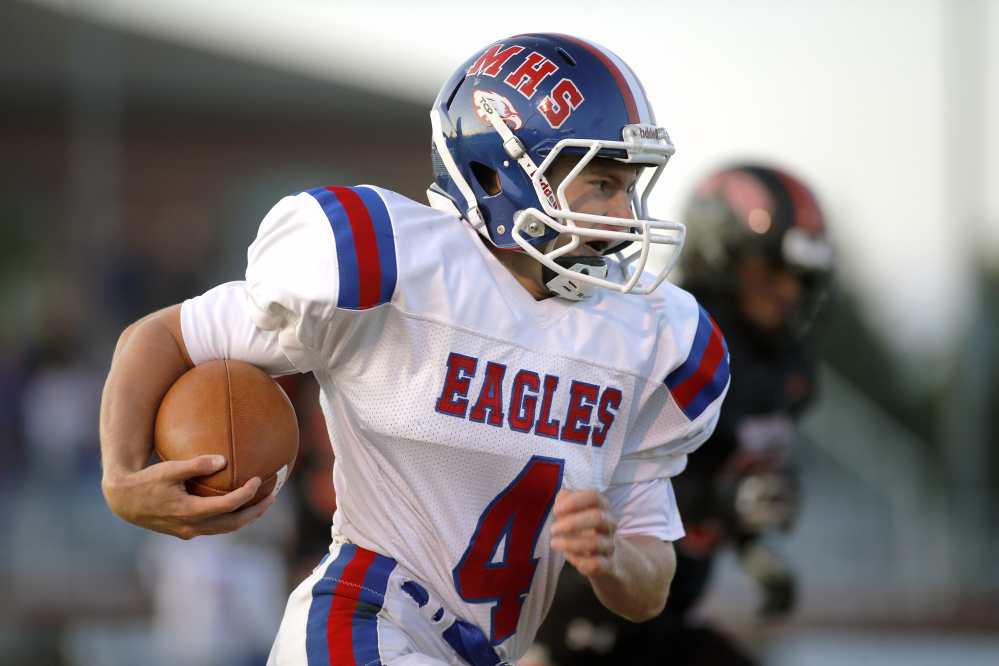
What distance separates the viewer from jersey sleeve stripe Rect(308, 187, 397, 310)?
2.01 metres

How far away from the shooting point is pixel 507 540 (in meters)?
2.28

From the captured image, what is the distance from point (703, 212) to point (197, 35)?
43.7ft

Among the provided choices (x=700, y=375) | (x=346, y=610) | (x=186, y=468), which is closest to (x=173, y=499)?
(x=186, y=468)

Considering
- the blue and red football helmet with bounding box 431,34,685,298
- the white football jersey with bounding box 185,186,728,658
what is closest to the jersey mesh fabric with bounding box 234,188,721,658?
the white football jersey with bounding box 185,186,728,658

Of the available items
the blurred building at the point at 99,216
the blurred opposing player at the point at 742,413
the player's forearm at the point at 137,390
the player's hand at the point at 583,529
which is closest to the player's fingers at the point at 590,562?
the player's hand at the point at 583,529

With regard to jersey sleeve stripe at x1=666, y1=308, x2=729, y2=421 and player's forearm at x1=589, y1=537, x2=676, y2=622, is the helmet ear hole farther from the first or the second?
player's forearm at x1=589, y1=537, x2=676, y2=622

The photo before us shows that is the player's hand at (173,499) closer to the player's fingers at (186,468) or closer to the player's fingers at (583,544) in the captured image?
the player's fingers at (186,468)

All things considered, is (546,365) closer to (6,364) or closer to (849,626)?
(849,626)

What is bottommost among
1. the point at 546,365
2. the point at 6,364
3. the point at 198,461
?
the point at 6,364

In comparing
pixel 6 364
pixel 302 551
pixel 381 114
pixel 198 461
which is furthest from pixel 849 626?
pixel 381 114

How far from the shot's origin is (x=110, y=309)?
1095 cm

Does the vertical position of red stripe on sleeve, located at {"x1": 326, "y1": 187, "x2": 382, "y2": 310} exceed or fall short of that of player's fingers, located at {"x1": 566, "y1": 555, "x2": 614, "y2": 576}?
it exceeds it

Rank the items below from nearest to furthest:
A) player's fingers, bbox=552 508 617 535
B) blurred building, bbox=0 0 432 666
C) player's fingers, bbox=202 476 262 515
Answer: player's fingers, bbox=552 508 617 535 → player's fingers, bbox=202 476 262 515 → blurred building, bbox=0 0 432 666

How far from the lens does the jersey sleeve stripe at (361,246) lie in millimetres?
2010
